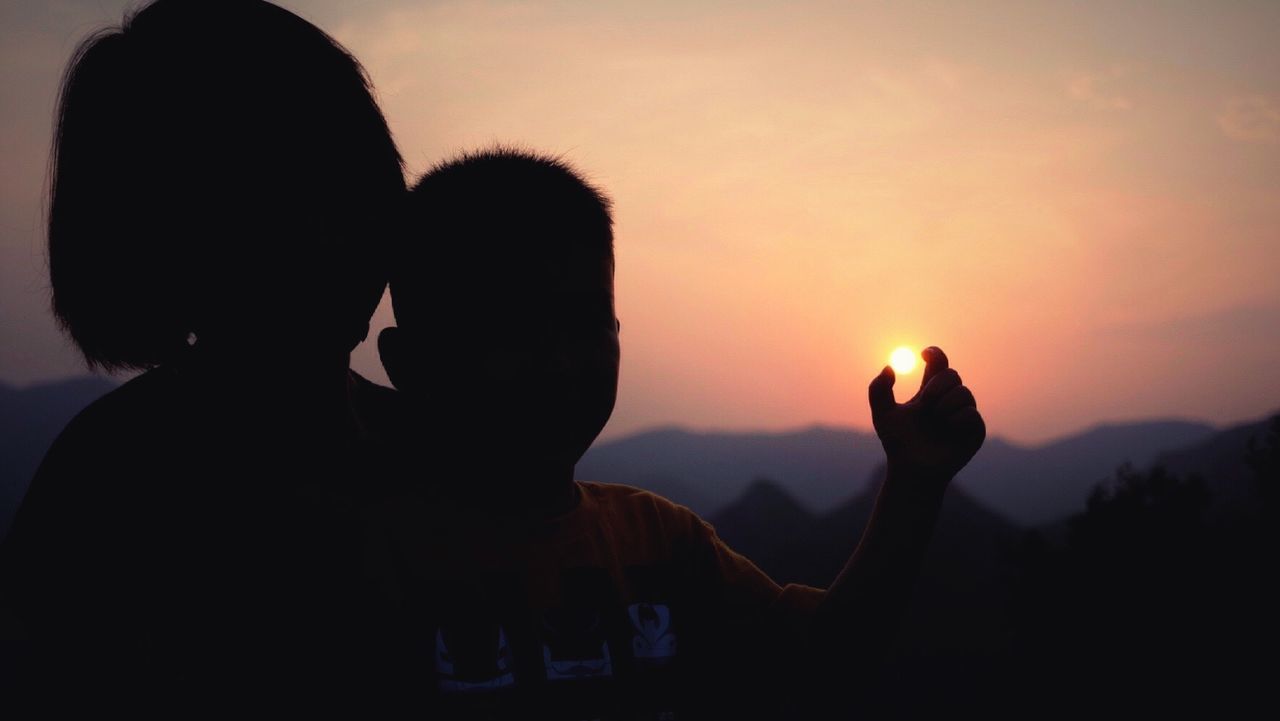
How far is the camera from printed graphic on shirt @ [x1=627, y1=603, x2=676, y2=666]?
196cm

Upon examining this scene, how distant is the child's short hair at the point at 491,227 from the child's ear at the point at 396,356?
0.16 ft

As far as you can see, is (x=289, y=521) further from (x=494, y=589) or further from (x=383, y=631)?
(x=494, y=589)

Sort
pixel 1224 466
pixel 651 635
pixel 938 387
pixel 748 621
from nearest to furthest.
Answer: pixel 938 387 < pixel 651 635 < pixel 748 621 < pixel 1224 466

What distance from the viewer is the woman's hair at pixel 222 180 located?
178 cm

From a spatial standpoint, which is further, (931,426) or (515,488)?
(515,488)

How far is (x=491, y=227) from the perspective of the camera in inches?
76.8

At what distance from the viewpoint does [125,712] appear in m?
1.44

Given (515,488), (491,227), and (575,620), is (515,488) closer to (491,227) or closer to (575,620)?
(575,620)

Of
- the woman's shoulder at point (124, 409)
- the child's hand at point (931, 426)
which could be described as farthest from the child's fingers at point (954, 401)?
the woman's shoulder at point (124, 409)

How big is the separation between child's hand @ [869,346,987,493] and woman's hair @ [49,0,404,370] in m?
1.31

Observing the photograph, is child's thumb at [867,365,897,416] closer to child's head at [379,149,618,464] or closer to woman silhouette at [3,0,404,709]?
child's head at [379,149,618,464]

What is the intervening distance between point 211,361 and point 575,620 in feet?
3.55

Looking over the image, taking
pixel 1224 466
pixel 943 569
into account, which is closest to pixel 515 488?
pixel 943 569

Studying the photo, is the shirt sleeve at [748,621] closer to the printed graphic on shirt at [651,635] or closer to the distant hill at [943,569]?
the printed graphic on shirt at [651,635]
